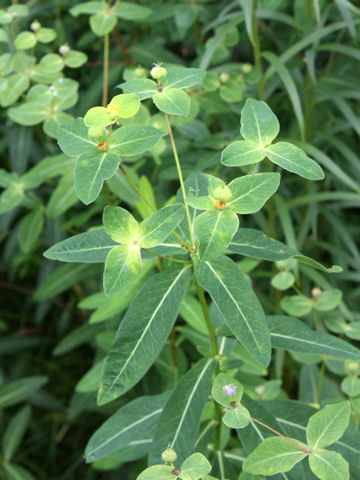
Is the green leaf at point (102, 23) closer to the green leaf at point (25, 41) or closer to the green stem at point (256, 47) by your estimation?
the green leaf at point (25, 41)

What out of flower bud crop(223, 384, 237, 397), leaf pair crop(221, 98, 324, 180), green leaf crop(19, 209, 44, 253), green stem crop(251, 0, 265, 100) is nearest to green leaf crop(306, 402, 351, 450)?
flower bud crop(223, 384, 237, 397)

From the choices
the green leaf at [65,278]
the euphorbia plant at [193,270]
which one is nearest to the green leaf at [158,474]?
the euphorbia plant at [193,270]

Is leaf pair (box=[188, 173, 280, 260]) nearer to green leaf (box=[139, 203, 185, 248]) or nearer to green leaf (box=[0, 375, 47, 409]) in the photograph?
green leaf (box=[139, 203, 185, 248])

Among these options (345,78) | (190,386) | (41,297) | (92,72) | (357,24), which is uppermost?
(357,24)

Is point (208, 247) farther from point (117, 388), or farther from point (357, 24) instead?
point (357, 24)

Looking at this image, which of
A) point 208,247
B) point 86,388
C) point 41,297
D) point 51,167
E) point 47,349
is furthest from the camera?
point 47,349

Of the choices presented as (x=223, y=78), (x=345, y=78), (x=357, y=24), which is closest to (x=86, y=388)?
(x=223, y=78)
